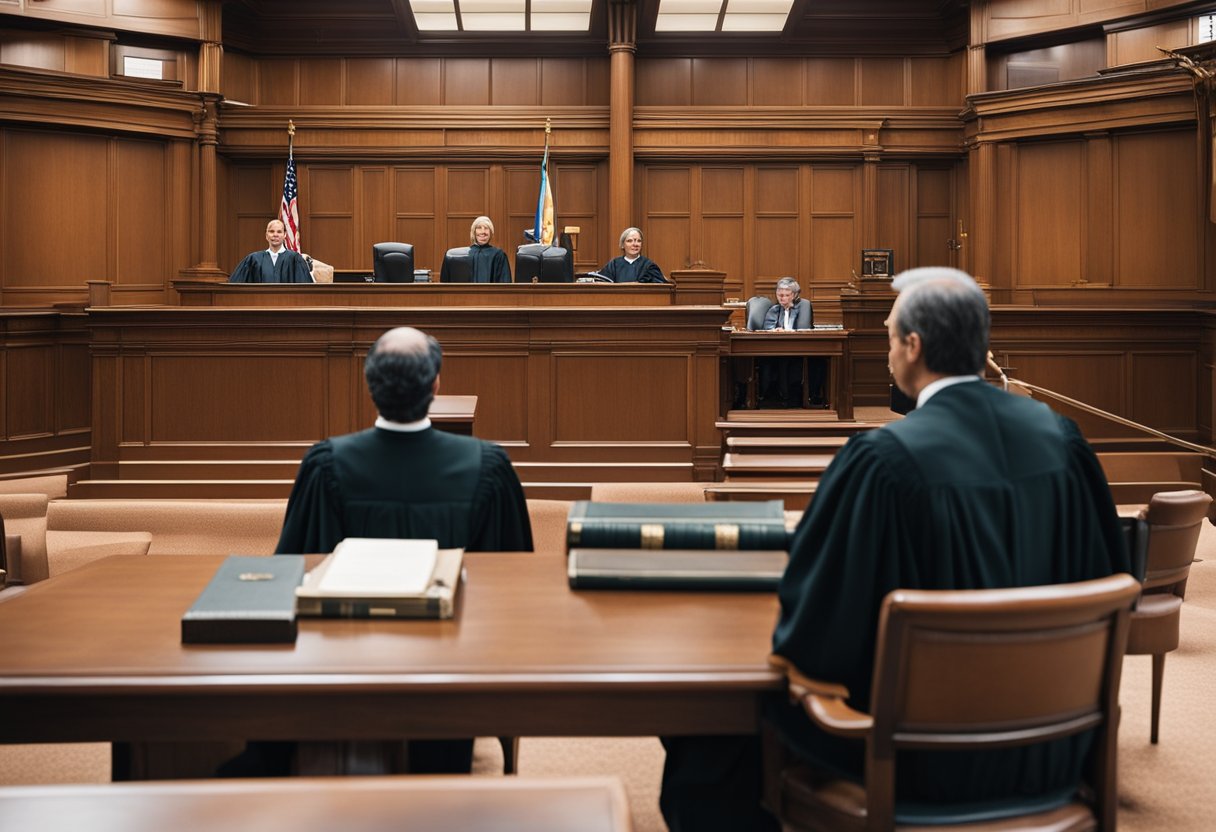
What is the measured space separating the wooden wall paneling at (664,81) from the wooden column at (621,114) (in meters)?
0.59

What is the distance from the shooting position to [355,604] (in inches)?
79.7

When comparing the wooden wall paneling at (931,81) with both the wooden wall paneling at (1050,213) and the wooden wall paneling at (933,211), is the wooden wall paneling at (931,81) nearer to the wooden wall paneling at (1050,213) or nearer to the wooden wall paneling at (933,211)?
the wooden wall paneling at (933,211)

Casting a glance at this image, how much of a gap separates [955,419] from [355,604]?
3.55 ft

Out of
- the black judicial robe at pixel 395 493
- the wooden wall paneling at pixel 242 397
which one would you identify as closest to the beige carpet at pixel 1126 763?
the black judicial robe at pixel 395 493

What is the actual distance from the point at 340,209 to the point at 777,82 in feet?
17.0

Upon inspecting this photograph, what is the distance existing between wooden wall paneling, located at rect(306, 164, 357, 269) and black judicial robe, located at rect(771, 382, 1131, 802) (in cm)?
1186

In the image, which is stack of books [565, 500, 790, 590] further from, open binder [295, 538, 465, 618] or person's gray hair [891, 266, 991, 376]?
person's gray hair [891, 266, 991, 376]

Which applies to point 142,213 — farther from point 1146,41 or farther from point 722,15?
point 1146,41

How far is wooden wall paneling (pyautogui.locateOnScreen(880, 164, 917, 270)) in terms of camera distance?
13.2 m

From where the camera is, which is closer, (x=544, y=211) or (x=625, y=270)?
(x=625, y=270)

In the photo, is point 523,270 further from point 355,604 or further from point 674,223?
point 355,604

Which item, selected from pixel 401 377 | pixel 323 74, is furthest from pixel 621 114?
pixel 401 377

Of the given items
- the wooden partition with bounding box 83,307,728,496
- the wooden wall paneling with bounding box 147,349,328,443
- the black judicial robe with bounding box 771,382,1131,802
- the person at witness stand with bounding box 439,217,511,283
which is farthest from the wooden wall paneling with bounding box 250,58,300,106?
the black judicial robe with bounding box 771,382,1131,802

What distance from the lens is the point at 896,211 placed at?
1330 cm
